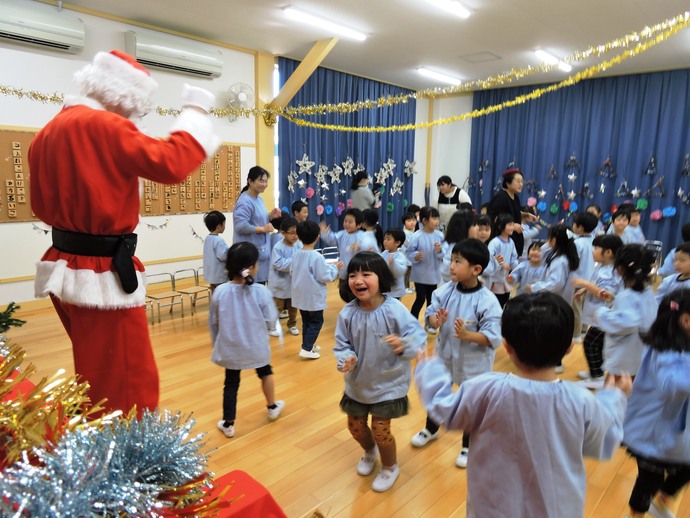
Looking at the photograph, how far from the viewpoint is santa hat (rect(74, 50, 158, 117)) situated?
1.36 meters

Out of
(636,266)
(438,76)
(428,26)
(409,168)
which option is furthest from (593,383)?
(409,168)

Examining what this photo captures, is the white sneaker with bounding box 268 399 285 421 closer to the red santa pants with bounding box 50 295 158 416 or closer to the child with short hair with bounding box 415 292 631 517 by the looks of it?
the red santa pants with bounding box 50 295 158 416

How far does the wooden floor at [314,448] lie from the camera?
1954 millimetres

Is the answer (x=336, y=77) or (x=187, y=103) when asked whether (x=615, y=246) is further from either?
(x=336, y=77)

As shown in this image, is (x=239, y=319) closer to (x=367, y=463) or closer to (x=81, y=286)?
(x=367, y=463)

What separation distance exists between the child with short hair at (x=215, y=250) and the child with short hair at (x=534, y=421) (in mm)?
3386

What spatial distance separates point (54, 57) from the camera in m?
4.51

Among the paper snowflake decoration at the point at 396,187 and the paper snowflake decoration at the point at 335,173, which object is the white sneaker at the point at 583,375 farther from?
the paper snowflake decoration at the point at 396,187

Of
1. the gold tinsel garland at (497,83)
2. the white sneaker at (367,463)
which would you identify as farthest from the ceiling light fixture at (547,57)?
the white sneaker at (367,463)

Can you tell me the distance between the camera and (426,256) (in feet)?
13.9

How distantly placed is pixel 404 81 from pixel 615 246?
5.91 m

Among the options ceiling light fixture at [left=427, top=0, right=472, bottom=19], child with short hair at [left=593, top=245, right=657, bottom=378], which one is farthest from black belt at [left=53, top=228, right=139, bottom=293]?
ceiling light fixture at [left=427, top=0, right=472, bottom=19]

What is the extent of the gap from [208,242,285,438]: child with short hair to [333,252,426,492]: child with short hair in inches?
25.2

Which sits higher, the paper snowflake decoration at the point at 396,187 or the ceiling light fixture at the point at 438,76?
the ceiling light fixture at the point at 438,76
